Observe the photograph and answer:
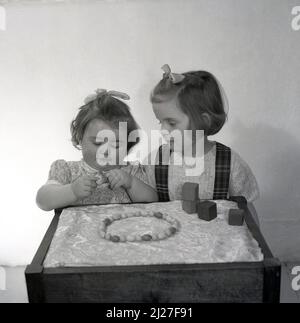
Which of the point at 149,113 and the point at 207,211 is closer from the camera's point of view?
the point at 207,211

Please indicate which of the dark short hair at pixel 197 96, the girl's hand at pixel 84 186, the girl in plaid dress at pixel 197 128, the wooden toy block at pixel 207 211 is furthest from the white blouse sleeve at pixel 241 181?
the girl's hand at pixel 84 186

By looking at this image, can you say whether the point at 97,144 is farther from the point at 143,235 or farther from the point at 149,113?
the point at 143,235

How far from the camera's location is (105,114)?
1.01 meters

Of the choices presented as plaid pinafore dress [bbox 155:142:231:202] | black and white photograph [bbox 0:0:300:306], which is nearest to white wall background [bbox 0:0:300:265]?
black and white photograph [bbox 0:0:300:306]

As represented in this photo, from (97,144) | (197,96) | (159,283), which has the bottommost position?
(159,283)

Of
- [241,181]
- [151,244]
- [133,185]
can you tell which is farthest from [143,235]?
[241,181]

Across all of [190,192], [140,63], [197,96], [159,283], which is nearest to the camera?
[159,283]

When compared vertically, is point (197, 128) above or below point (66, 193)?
above

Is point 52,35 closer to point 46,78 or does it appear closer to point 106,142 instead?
point 46,78

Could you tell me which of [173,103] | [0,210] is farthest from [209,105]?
[0,210]

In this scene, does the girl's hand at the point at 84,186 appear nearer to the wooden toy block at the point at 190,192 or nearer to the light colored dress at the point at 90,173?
the light colored dress at the point at 90,173

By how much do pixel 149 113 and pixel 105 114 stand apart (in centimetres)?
15

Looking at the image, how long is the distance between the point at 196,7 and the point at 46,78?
16.4 inches

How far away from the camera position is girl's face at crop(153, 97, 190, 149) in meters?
1.00
